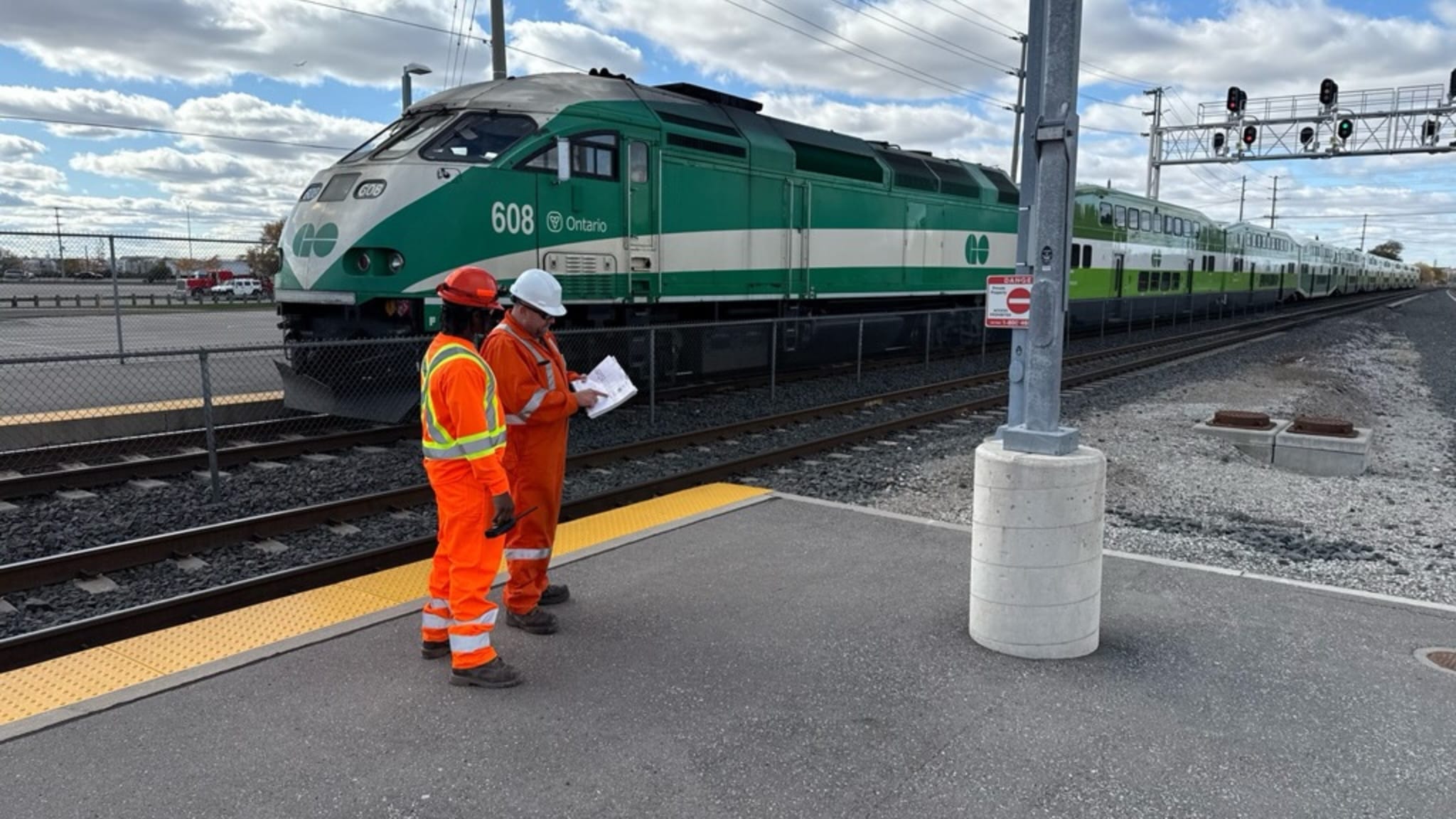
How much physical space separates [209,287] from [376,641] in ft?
82.7

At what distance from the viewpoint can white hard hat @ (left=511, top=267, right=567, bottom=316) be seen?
435 centimetres

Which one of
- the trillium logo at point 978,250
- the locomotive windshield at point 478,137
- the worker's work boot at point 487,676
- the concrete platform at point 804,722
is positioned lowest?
the concrete platform at point 804,722

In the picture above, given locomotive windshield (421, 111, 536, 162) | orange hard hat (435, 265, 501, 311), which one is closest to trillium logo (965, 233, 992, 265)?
locomotive windshield (421, 111, 536, 162)

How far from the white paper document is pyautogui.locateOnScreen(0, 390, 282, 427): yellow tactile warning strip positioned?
8085 mm

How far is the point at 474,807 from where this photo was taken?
3.13m

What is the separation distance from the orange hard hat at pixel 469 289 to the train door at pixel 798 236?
1055 centimetres

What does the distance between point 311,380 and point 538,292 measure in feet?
21.8

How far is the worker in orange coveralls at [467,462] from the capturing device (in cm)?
391

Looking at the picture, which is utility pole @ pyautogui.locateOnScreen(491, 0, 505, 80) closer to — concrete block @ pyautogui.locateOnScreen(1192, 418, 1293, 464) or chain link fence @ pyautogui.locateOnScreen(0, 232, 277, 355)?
chain link fence @ pyautogui.locateOnScreen(0, 232, 277, 355)

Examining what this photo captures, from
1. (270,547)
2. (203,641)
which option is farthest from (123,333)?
(203,641)

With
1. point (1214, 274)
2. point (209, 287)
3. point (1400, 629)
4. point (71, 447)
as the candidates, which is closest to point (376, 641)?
point (1400, 629)

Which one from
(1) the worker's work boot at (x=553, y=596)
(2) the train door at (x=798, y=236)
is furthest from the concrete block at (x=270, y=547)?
(2) the train door at (x=798, y=236)

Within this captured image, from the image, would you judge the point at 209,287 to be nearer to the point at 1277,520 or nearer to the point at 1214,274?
the point at 1277,520

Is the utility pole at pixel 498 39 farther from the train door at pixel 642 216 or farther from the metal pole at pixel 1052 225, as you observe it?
the metal pole at pixel 1052 225
